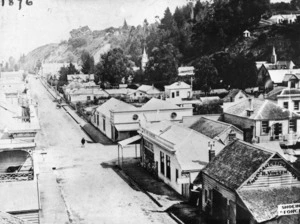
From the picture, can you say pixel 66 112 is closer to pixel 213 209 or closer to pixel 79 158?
pixel 79 158

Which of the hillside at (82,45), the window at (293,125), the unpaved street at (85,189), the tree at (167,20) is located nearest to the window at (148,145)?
the unpaved street at (85,189)

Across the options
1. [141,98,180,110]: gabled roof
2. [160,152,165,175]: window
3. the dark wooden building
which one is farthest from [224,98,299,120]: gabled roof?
the dark wooden building

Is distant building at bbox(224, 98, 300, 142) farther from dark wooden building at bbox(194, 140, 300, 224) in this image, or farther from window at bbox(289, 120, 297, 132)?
dark wooden building at bbox(194, 140, 300, 224)

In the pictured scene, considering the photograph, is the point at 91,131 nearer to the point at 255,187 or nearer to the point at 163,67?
the point at 255,187

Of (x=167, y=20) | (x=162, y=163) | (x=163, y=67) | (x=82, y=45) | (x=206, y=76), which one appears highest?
(x=167, y=20)

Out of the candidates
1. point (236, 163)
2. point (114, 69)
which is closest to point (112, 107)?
point (236, 163)

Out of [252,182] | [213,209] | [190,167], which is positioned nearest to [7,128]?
[190,167]
